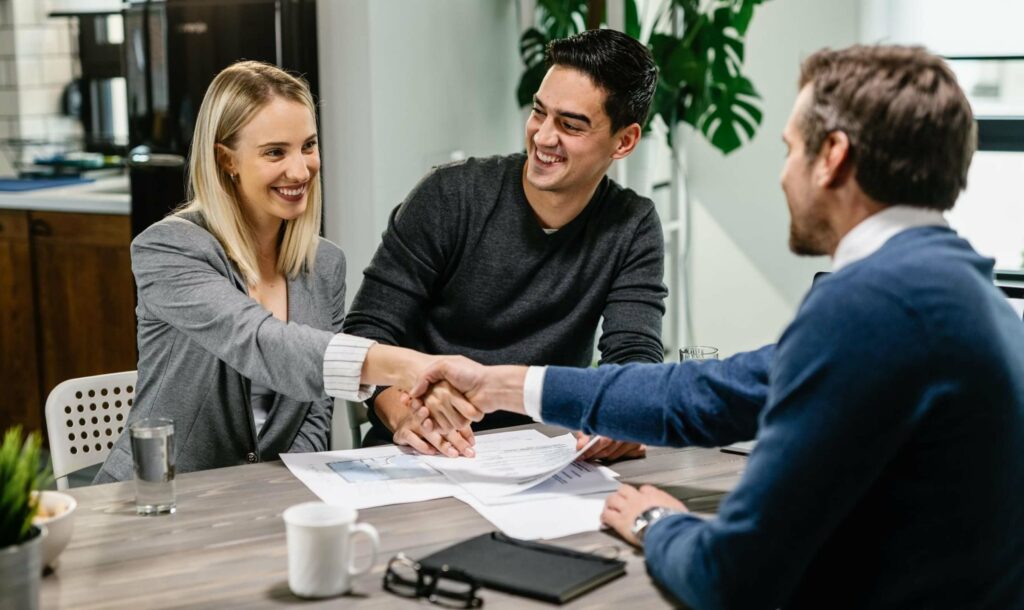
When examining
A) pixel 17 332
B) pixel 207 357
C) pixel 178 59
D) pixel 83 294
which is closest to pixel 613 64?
pixel 207 357

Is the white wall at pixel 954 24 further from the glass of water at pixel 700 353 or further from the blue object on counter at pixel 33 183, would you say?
the blue object on counter at pixel 33 183


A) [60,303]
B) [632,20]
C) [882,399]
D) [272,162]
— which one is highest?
[632,20]

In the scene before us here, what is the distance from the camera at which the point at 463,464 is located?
1828 millimetres

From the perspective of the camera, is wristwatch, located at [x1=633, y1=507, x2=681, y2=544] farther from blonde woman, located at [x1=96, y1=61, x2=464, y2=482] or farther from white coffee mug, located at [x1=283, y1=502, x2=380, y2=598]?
blonde woman, located at [x1=96, y1=61, x2=464, y2=482]

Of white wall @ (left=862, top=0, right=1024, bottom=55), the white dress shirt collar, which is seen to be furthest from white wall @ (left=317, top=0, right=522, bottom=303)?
the white dress shirt collar

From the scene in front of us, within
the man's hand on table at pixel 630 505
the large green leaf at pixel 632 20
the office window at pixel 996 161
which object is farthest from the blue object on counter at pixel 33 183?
the man's hand on table at pixel 630 505

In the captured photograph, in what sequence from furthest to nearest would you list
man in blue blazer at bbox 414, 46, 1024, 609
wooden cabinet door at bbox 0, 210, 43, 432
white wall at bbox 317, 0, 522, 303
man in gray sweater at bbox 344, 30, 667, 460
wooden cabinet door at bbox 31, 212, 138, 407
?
wooden cabinet door at bbox 0, 210, 43, 432, wooden cabinet door at bbox 31, 212, 138, 407, white wall at bbox 317, 0, 522, 303, man in gray sweater at bbox 344, 30, 667, 460, man in blue blazer at bbox 414, 46, 1024, 609

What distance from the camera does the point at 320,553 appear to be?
4.34 ft

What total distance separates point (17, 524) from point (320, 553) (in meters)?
0.32

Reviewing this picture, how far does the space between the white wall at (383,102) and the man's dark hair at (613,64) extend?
1.17 metres

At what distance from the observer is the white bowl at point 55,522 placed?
138 cm

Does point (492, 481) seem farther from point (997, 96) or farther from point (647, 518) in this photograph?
point (997, 96)

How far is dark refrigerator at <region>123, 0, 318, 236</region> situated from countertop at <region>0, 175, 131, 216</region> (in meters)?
0.26

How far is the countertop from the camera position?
4.10 metres
